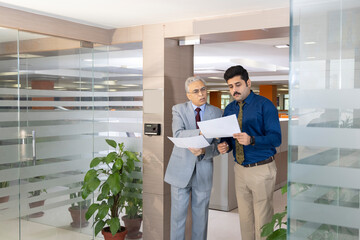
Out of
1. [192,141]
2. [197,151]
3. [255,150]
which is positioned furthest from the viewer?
[197,151]

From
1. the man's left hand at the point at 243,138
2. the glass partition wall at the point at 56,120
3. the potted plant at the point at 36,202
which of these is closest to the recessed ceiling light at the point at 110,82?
the glass partition wall at the point at 56,120

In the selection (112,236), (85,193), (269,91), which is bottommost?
→ (112,236)

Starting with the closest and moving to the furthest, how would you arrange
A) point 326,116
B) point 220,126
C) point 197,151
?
point 326,116
point 220,126
point 197,151

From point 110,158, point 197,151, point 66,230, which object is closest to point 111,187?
point 110,158

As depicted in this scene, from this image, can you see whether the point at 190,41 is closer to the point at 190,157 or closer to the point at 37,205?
the point at 190,157

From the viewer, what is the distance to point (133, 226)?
176 inches

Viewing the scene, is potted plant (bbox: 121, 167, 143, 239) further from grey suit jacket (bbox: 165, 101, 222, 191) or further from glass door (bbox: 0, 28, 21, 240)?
glass door (bbox: 0, 28, 21, 240)

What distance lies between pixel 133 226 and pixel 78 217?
2.04ft

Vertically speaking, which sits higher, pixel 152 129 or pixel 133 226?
pixel 152 129

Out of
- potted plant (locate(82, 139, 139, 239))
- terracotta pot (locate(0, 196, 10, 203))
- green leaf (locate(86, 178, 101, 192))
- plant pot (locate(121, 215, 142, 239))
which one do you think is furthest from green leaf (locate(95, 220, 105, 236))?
terracotta pot (locate(0, 196, 10, 203))

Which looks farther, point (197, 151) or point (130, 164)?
point (130, 164)

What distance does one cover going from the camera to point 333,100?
1.58 meters

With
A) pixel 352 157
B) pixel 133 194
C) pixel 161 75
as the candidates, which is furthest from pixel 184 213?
pixel 352 157

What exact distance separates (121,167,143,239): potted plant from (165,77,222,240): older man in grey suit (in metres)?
0.91
